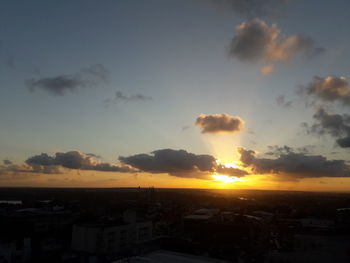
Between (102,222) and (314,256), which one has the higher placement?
(102,222)

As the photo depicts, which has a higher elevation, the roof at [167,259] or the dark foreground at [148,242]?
the roof at [167,259]

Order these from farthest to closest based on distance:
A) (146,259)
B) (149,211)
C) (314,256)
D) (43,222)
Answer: (149,211) < (43,222) < (314,256) < (146,259)

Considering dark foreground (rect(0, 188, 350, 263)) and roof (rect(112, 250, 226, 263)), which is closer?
roof (rect(112, 250, 226, 263))

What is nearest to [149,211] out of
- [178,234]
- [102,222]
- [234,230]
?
[178,234]

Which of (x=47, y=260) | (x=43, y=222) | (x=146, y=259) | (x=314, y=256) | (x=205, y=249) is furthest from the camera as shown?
(x=43, y=222)

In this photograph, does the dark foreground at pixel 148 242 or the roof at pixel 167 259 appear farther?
the dark foreground at pixel 148 242

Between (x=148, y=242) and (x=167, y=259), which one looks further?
(x=148, y=242)

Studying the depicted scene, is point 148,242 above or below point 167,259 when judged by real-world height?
below

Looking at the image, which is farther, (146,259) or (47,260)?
(47,260)

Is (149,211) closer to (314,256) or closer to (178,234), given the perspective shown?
(178,234)

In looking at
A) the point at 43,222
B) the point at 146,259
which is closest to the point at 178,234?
the point at 43,222

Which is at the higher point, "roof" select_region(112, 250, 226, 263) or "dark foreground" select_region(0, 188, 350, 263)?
"roof" select_region(112, 250, 226, 263)
